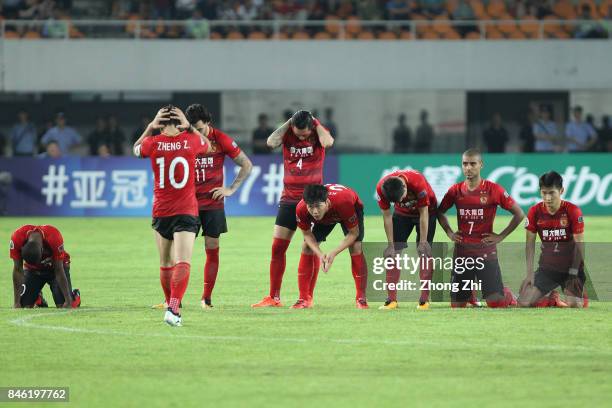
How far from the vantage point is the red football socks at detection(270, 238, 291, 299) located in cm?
1298

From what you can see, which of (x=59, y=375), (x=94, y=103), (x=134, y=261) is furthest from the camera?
(x=94, y=103)

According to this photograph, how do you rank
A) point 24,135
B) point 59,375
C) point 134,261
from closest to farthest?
point 59,375
point 134,261
point 24,135

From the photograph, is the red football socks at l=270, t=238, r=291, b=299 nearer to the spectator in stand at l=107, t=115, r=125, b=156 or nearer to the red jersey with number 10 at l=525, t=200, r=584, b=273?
the red jersey with number 10 at l=525, t=200, r=584, b=273

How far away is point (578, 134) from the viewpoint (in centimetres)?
3011

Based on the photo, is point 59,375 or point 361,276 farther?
point 361,276

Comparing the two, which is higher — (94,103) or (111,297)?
(94,103)

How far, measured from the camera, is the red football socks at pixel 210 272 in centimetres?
1278

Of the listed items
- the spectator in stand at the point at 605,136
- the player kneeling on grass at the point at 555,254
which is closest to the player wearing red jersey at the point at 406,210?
the player kneeling on grass at the point at 555,254

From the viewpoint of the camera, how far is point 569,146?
30.2 metres

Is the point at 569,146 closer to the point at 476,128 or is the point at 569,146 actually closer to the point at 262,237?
the point at 476,128

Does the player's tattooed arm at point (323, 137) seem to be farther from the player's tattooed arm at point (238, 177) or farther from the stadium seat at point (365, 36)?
the stadium seat at point (365, 36)

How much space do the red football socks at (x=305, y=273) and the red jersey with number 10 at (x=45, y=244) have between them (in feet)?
7.73

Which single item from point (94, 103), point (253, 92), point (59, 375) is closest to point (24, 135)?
point (94, 103)

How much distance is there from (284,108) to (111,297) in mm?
20322
